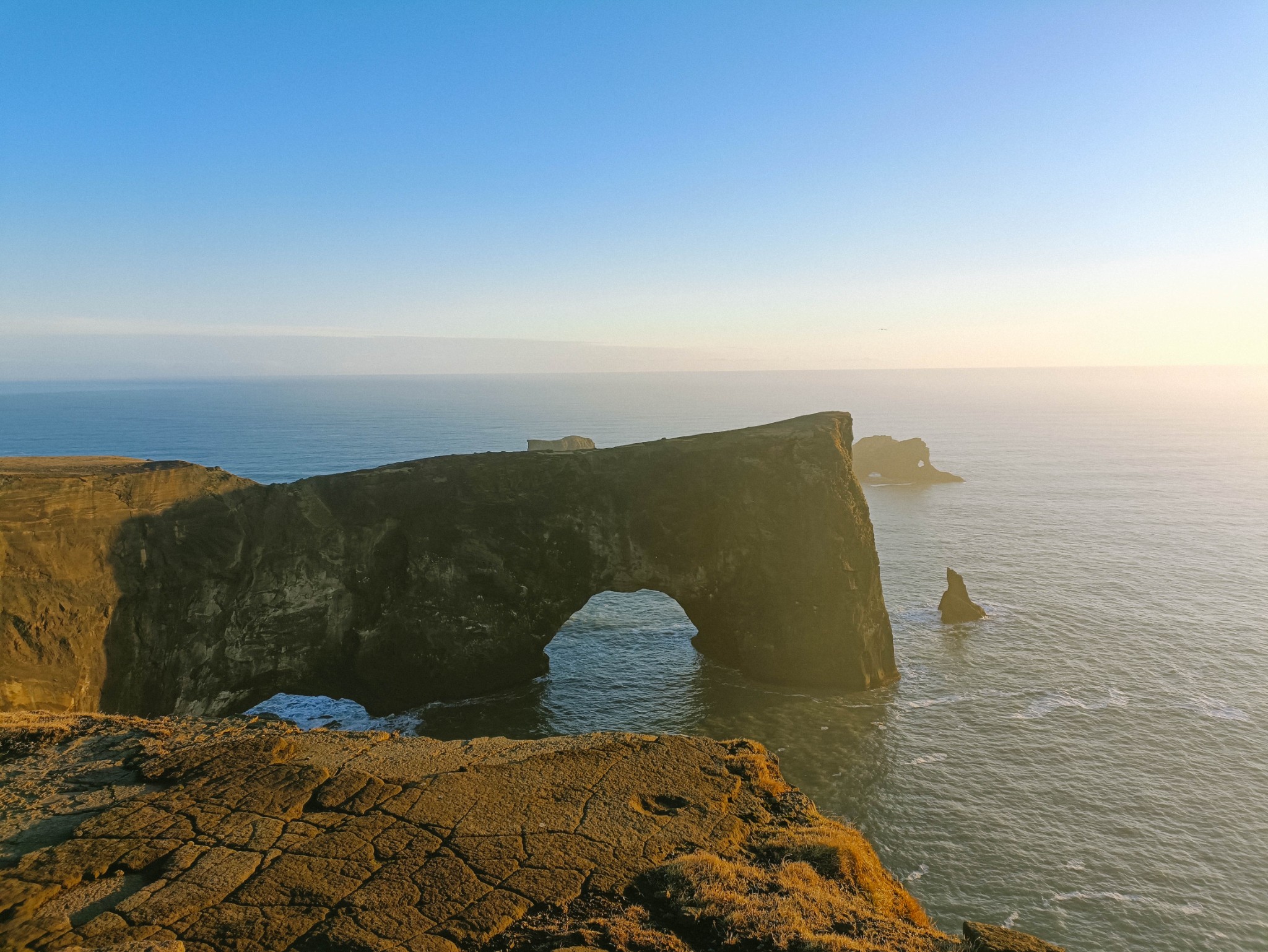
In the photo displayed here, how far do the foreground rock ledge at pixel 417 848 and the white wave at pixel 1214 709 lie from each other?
82.7 ft

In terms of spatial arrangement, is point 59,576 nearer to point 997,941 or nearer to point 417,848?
point 417,848

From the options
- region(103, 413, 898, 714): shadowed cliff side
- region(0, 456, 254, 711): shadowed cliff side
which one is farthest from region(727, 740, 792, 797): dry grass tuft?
region(0, 456, 254, 711): shadowed cliff side

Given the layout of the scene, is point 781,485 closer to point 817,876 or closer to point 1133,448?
point 817,876

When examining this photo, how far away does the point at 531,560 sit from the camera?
33.4 m

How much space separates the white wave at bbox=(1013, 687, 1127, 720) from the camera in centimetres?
3053

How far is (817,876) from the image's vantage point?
13.0 metres

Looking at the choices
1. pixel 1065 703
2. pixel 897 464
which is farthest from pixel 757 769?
pixel 897 464

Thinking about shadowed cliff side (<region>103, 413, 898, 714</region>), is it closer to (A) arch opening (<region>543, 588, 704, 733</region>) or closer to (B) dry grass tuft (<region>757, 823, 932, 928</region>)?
(A) arch opening (<region>543, 588, 704, 733</region>)

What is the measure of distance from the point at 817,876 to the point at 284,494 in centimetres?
2719

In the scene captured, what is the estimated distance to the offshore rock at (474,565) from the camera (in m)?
28.2

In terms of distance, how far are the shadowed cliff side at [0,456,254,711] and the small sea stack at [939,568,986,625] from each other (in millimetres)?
40971

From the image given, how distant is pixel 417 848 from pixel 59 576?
21.0 m

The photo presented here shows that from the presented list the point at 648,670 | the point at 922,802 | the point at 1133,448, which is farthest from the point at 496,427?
the point at 922,802

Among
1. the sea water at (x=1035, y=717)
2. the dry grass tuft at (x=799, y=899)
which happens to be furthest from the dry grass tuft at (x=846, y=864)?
the sea water at (x=1035, y=717)
